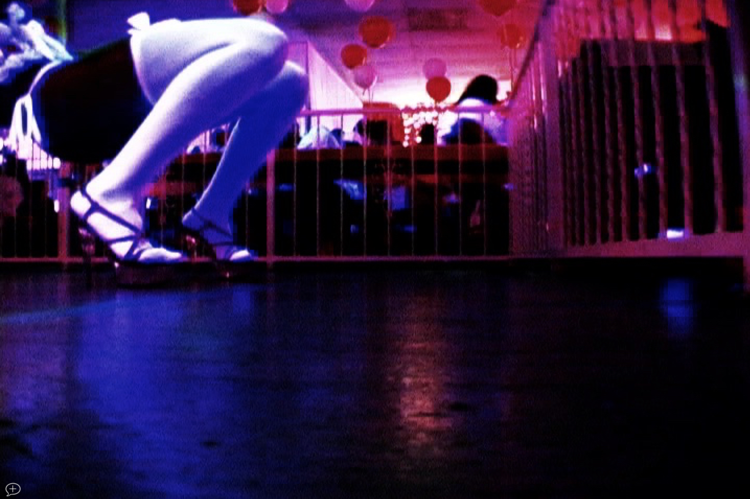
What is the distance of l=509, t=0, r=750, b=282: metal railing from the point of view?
142cm

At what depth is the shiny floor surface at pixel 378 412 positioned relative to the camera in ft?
0.86

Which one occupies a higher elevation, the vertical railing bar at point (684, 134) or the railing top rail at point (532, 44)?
the railing top rail at point (532, 44)

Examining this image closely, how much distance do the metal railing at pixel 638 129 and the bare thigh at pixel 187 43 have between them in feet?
2.95

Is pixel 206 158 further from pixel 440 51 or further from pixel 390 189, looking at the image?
pixel 440 51

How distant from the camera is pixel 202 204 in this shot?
2.06 m

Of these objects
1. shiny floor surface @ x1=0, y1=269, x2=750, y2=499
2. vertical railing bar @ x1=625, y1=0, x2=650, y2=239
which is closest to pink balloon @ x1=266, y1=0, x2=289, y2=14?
vertical railing bar @ x1=625, y1=0, x2=650, y2=239

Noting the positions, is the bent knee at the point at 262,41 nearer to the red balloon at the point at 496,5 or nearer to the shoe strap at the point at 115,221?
the shoe strap at the point at 115,221

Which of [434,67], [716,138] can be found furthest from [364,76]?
[716,138]

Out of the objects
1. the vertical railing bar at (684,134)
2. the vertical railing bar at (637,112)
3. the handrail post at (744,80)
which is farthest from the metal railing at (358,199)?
the handrail post at (744,80)

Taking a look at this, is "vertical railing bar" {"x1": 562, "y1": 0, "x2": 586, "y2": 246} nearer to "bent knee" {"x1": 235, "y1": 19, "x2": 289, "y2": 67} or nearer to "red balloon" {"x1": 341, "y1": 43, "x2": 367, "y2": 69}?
"bent knee" {"x1": 235, "y1": 19, "x2": 289, "y2": 67}

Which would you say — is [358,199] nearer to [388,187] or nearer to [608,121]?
[388,187]

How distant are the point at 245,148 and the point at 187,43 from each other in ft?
1.14

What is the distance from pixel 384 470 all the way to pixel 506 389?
0.58ft

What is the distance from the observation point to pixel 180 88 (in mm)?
1775
